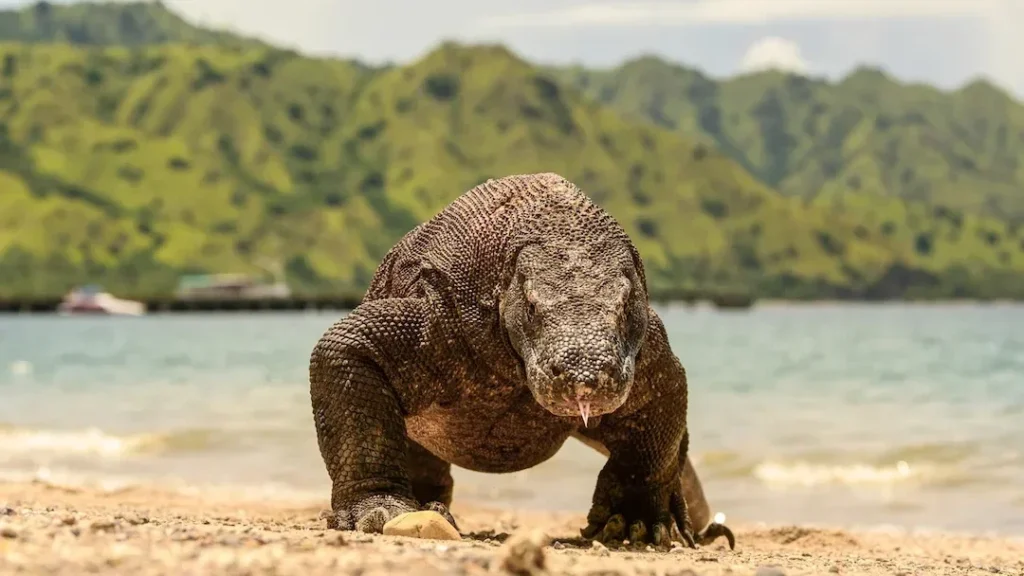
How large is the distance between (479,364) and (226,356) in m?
46.3

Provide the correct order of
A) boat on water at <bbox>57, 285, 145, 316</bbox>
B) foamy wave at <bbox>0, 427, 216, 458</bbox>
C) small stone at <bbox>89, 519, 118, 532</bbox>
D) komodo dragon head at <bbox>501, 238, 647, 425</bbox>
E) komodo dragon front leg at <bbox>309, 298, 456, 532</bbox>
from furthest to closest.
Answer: boat on water at <bbox>57, 285, 145, 316</bbox> → foamy wave at <bbox>0, 427, 216, 458</bbox> → komodo dragon front leg at <bbox>309, 298, 456, 532</bbox> → komodo dragon head at <bbox>501, 238, 647, 425</bbox> → small stone at <bbox>89, 519, 118, 532</bbox>

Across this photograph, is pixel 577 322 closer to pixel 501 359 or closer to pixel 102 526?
pixel 501 359

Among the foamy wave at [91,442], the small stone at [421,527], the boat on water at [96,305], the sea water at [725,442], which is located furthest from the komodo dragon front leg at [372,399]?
the boat on water at [96,305]

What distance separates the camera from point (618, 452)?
23.8 ft

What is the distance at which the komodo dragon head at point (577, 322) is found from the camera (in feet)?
17.6

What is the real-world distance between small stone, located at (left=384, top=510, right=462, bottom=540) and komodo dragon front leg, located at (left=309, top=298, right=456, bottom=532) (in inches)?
12.7

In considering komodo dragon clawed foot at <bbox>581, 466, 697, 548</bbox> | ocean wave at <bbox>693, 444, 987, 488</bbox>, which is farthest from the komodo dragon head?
ocean wave at <bbox>693, 444, 987, 488</bbox>

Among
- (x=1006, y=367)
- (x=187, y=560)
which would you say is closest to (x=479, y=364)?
(x=187, y=560)

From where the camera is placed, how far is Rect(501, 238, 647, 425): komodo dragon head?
536 cm

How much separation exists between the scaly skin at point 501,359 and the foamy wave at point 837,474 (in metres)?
8.93

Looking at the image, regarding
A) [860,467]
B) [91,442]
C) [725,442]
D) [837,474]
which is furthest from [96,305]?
[837,474]

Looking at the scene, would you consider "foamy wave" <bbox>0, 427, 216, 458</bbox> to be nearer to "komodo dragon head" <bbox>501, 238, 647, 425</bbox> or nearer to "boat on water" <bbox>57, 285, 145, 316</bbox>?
"komodo dragon head" <bbox>501, 238, 647, 425</bbox>

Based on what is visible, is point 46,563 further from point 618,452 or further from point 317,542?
point 618,452

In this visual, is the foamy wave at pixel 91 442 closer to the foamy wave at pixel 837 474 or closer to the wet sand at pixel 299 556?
the foamy wave at pixel 837 474
